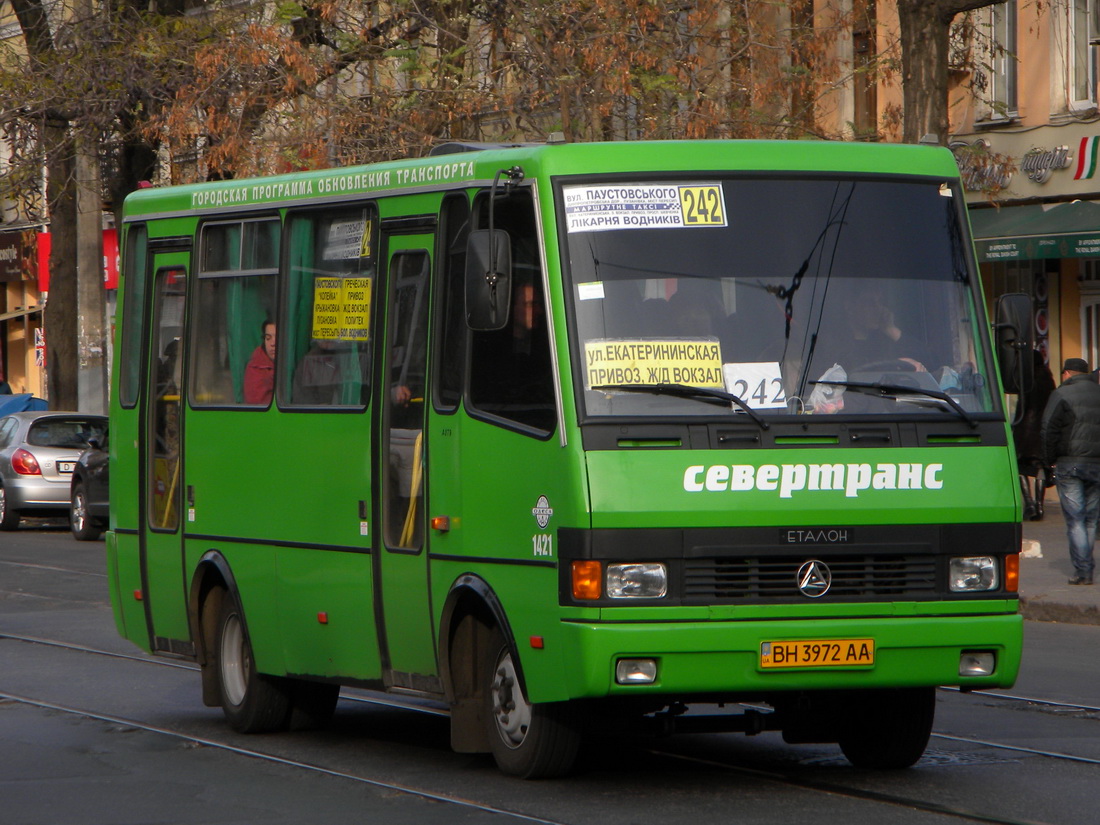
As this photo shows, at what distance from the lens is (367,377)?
9.02 m

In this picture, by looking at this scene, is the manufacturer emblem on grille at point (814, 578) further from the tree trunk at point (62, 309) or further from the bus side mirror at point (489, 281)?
the tree trunk at point (62, 309)

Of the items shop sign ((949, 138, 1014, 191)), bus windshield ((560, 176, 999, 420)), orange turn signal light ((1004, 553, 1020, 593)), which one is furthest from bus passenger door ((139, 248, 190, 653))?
shop sign ((949, 138, 1014, 191))

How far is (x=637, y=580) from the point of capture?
7.41 m

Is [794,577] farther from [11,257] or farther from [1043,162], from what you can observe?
[11,257]

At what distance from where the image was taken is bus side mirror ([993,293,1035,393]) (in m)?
8.20

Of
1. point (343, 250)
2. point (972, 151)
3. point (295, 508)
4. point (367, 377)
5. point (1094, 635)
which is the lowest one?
point (1094, 635)

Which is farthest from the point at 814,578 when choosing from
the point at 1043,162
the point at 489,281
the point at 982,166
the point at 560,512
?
the point at 1043,162

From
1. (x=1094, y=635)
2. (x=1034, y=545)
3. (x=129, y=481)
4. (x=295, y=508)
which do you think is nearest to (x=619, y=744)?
(x=295, y=508)

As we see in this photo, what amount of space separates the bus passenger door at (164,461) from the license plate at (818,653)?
412 centimetres

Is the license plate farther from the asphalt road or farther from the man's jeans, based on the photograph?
the man's jeans

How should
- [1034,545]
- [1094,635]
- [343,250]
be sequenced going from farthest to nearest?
[1034,545], [1094,635], [343,250]

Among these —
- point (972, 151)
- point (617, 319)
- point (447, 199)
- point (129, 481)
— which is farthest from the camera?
point (972, 151)

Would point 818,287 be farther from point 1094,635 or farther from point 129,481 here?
point 1094,635

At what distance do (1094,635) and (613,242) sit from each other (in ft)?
24.9
